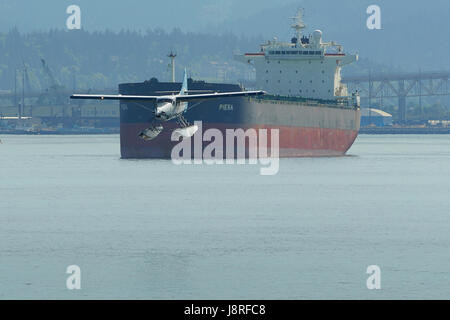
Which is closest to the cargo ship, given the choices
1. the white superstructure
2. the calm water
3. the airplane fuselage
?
the white superstructure

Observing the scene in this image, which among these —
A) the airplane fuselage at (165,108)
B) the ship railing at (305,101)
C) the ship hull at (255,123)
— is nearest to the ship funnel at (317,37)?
the ship railing at (305,101)

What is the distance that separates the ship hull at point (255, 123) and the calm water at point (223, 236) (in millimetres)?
13302

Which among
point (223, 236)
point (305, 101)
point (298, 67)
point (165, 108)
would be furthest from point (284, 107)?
point (223, 236)

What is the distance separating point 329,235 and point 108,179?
30.9m

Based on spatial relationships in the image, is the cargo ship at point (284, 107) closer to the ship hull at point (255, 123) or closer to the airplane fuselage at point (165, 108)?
the ship hull at point (255, 123)

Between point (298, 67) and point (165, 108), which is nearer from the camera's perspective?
point (165, 108)

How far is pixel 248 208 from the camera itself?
54781 millimetres

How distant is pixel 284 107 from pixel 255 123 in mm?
5712

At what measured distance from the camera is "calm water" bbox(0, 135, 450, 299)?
1321 inches

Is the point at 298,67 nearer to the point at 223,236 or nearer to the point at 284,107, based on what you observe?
the point at 284,107

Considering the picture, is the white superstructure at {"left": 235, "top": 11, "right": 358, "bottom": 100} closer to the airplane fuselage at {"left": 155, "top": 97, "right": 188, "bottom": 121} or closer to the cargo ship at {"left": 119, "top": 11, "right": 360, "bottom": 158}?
the cargo ship at {"left": 119, "top": 11, "right": 360, "bottom": 158}

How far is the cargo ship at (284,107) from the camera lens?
90.4 meters

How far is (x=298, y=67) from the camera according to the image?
109250 millimetres

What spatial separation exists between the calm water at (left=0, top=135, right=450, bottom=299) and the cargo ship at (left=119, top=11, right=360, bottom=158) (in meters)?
14.0
